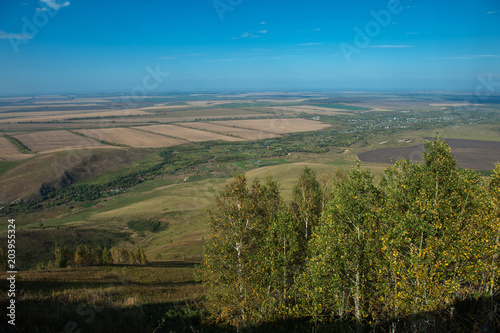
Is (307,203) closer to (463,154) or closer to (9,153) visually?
(463,154)

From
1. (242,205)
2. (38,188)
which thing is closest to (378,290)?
(242,205)

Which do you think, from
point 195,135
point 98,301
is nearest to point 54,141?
point 195,135

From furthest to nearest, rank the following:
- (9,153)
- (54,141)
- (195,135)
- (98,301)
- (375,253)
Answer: (195,135) < (54,141) < (9,153) < (98,301) < (375,253)

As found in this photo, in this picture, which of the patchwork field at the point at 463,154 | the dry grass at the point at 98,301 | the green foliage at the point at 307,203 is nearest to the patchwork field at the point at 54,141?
the patchwork field at the point at 463,154

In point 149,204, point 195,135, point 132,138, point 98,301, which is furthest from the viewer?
point 195,135

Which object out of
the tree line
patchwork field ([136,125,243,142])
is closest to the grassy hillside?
patchwork field ([136,125,243,142])

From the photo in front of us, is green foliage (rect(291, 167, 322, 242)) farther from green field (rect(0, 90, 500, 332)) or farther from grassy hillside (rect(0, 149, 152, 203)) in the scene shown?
grassy hillside (rect(0, 149, 152, 203))

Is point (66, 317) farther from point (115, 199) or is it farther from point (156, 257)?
point (115, 199)

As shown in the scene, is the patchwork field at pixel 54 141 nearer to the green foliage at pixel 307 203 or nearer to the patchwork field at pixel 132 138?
the patchwork field at pixel 132 138
